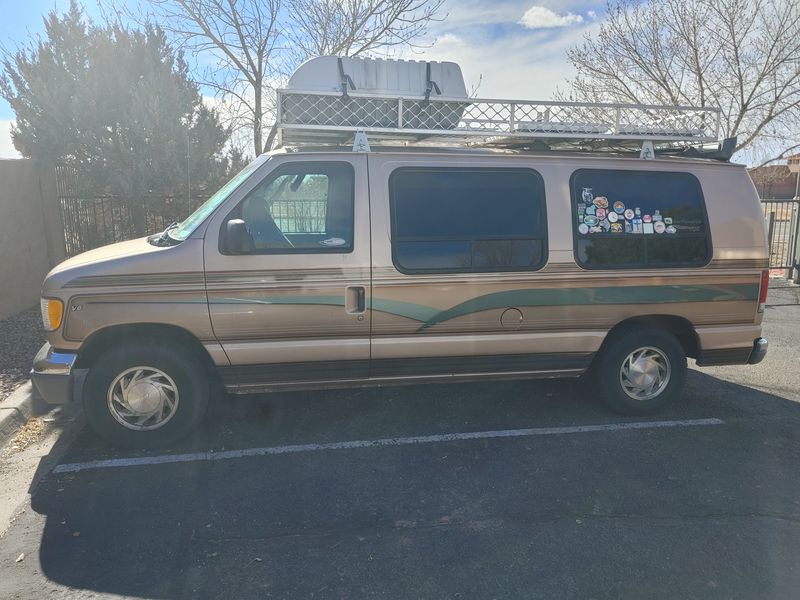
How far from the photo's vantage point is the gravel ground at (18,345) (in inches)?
214

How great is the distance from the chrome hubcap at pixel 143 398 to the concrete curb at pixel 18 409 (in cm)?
110

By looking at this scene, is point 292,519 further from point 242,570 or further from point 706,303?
point 706,303

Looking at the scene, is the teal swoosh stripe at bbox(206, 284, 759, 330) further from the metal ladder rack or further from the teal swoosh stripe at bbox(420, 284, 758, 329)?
the metal ladder rack

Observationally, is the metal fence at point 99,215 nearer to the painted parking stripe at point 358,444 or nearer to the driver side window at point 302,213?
the driver side window at point 302,213

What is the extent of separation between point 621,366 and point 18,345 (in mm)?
6288

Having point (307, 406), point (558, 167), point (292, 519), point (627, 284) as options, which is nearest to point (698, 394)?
point (627, 284)

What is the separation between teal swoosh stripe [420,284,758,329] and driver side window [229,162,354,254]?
0.97 metres

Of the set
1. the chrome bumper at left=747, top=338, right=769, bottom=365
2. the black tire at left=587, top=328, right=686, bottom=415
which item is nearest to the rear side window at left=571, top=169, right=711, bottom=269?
the black tire at left=587, top=328, right=686, bottom=415

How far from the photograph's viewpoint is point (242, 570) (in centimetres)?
290

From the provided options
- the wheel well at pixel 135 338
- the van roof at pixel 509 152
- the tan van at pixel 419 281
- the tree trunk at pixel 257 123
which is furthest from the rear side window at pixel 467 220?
the tree trunk at pixel 257 123

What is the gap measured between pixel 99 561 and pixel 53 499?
2.83 ft

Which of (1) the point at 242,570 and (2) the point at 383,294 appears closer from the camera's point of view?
(1) the point at 242,570

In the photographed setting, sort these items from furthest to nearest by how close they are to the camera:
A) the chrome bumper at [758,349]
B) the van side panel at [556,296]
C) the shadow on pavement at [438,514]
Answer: the chrome bumper at [758,349]
the van side panel at [556,296]
the shadow on pavement at [438,514]

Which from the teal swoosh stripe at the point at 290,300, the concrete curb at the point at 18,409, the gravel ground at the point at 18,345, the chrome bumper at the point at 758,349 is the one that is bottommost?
the concrete curb at the point at 18,409
